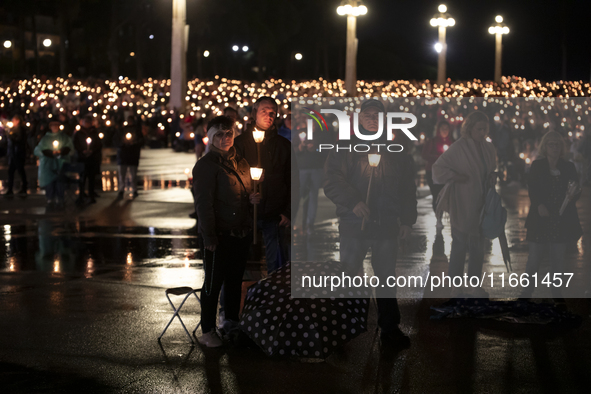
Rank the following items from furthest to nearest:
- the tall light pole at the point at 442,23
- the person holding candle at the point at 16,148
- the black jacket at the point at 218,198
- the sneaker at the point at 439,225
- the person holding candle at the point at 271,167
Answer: the tall light pole at the point at 442,23
the person holding candle at the point at 16,148
the sneaker at the point at 439,225
the person holding candle at the point at 271,167
the black jacket at the point at 218,198

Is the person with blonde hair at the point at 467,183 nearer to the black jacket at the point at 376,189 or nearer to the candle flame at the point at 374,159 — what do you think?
the black jacket at the point at 376,189

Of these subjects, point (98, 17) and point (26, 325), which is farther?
point (98, 17)

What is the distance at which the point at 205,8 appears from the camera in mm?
68438

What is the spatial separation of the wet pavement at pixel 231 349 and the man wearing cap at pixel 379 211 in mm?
169

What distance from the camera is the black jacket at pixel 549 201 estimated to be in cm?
763

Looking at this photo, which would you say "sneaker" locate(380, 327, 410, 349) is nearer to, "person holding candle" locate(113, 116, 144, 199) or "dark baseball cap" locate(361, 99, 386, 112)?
"dark baseball cap" locate(361, 99, 386, 112)

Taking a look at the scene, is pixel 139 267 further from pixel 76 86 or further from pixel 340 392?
pixel 76 86

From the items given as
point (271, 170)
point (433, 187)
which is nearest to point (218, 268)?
point (271, 170)

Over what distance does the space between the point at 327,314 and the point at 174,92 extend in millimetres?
28231

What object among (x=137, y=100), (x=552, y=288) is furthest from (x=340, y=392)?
(x=137, y=100)

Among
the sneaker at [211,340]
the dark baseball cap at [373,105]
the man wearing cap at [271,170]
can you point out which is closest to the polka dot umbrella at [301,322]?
the sneaker at [211,340]

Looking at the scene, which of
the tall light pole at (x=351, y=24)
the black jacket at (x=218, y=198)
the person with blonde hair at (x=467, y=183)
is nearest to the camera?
the black jacket at (x=218, y=198)

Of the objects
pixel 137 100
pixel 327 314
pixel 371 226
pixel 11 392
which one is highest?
pixel 137 100

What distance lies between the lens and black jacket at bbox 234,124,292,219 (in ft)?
25.1
